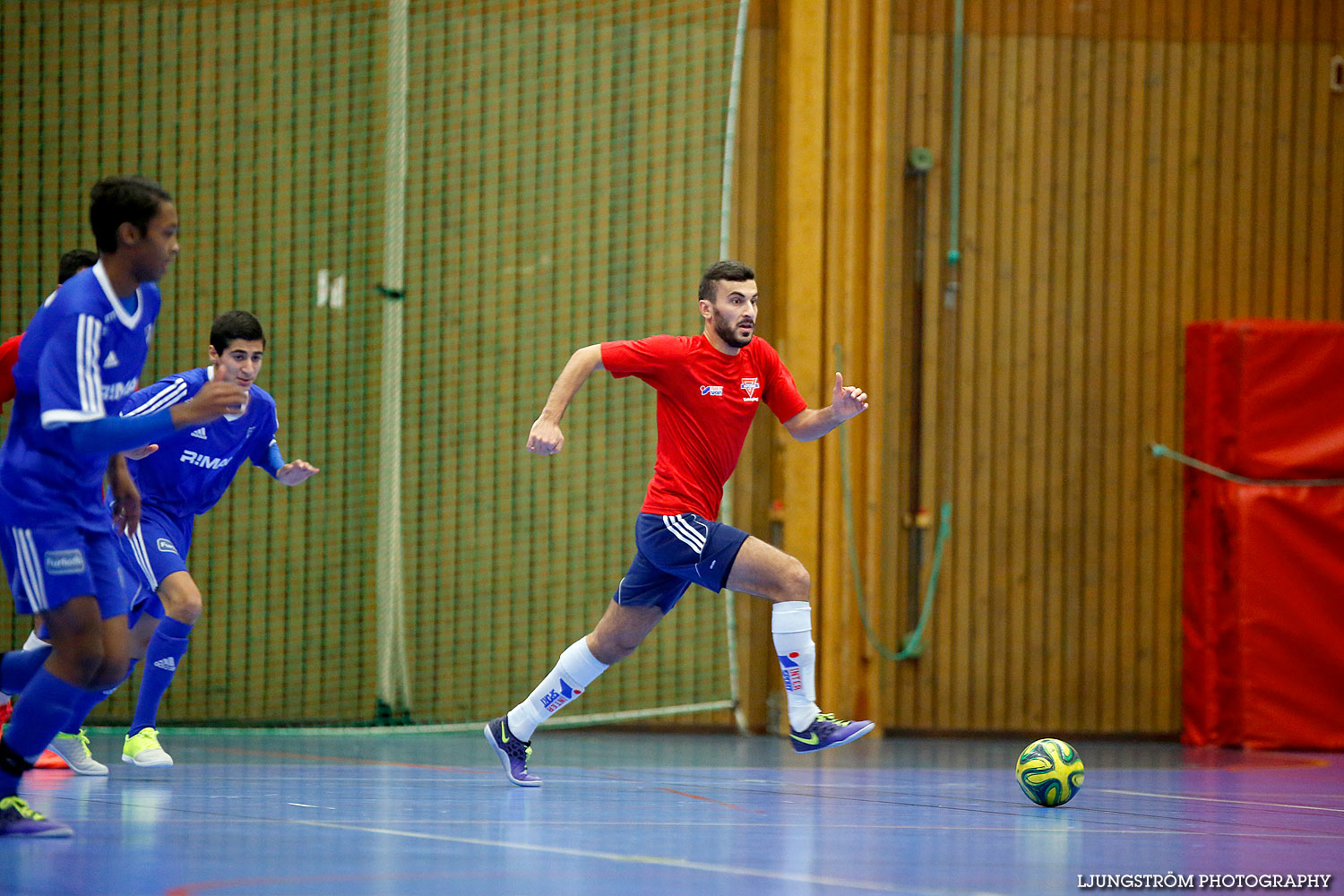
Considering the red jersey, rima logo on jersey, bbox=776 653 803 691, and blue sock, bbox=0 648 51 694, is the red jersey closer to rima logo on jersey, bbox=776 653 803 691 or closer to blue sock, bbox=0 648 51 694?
rima logo on jersey, bbox=776 653 803 691

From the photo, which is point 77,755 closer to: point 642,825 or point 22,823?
point 22,823

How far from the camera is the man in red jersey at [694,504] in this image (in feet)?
18.9

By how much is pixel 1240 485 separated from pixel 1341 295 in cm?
198

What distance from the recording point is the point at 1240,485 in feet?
31.0

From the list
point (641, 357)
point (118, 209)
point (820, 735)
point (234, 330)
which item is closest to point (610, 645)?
point (820, 735)

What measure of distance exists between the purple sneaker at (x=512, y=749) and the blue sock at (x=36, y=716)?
2122mm

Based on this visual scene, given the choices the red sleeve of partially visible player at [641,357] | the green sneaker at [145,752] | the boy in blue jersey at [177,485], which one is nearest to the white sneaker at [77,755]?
the boy in blue jersey at [177,485]

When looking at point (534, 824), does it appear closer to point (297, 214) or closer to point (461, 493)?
point (461, 493)

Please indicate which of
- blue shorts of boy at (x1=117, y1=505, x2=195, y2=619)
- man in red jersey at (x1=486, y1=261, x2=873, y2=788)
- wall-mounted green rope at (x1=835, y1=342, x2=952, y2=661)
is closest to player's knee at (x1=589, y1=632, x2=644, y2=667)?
man in red jersey at (x1=486, y1=261, x2=873, y2=788)

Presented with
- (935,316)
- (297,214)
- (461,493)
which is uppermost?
(297,214)

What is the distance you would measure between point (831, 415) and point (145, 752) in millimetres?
3438

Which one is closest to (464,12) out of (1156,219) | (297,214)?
(297,214)

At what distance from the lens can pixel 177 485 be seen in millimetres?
6824

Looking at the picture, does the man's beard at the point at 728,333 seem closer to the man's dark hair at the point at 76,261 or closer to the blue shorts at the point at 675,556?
the blue shorts at the point at 675,556
